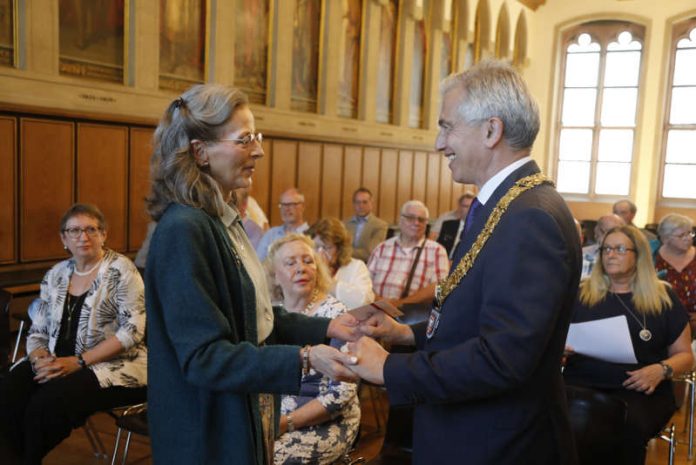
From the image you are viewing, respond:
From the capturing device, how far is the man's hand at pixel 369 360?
1822 millimetres

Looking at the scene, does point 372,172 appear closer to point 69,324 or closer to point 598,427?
point 69,324

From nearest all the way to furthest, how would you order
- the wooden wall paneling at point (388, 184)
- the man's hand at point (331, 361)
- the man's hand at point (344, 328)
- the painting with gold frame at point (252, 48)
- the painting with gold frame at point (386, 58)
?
the man's hand at point (331, 361) → the man's hand at point (344, 328) → the painting with gold frame at point (252, 48) → the painting with gold frame at point (386, 58) → the wooden wall paneling at point (388, 184)

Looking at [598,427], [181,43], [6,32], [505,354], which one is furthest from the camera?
[181,43]

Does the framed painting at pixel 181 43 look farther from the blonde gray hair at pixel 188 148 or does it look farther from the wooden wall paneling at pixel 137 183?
the blonde gray hair at pixel 188 148

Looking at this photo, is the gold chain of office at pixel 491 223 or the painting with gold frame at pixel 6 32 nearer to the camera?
the gold chain of office at pixel 491 223

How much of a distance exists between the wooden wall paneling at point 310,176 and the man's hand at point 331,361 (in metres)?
10.1

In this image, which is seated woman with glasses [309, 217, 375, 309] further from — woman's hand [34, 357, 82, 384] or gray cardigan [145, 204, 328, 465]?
gray cardigan [145, 204, 328, 465]

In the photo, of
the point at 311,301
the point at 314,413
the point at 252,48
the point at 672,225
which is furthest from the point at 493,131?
the point at 252,48

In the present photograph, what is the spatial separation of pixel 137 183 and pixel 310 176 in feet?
13.1

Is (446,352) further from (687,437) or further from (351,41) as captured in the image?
(351,41)

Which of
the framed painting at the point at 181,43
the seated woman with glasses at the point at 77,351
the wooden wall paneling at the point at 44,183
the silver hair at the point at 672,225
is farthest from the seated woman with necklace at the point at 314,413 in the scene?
the framed painting at the point at 181,43

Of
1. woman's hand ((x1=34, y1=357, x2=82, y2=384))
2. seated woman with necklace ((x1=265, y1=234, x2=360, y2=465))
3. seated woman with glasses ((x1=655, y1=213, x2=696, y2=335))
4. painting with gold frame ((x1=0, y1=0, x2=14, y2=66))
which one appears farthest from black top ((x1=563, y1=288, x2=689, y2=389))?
painting with gold frame ((x1=0, y1=0, x2=14, y2=66))

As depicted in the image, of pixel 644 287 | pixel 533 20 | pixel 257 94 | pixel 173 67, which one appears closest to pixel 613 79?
pixel 533 20

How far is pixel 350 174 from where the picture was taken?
523 inches
